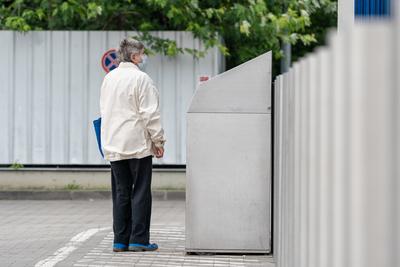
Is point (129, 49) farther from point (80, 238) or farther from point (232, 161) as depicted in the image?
point (80, 238)

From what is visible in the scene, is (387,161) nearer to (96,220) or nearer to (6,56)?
(96,220)

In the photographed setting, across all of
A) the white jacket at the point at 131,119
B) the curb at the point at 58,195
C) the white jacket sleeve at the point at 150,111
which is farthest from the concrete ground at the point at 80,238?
the white jacket sleeve at the point at 150,111

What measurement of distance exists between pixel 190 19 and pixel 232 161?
8725 mm

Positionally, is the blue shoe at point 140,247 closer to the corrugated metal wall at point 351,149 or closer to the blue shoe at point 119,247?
the blue shoe at point 119,247

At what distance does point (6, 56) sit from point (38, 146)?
150 centimetres

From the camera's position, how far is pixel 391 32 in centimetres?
277

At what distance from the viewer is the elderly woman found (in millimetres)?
9242

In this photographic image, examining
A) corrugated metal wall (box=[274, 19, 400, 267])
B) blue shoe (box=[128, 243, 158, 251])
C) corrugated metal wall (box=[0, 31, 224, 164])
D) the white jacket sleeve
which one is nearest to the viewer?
corrugated metal wall (box=[274, 19, 400, 267])

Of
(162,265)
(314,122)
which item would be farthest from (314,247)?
(162,265)

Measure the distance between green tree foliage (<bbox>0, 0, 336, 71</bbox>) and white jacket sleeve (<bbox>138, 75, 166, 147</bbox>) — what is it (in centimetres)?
Result: 724

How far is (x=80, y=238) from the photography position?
10.8 m

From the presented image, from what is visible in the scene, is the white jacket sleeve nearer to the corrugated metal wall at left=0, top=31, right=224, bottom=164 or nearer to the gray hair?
the gray hair

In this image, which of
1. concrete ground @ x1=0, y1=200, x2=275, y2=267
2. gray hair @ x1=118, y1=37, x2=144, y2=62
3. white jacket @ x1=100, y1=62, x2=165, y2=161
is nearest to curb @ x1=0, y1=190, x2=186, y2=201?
concrete ground @ x1=0, y1=200, x2=275, y2=267

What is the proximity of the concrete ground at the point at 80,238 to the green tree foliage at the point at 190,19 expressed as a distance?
282cm
